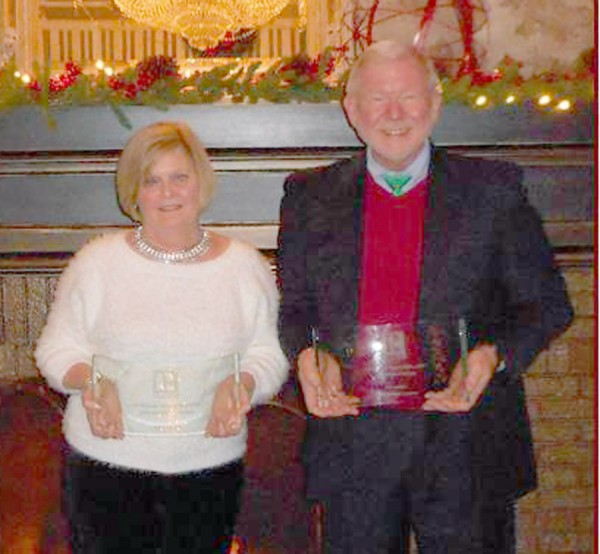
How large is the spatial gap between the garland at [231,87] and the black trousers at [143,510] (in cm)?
116

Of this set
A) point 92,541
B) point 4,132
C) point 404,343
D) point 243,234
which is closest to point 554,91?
point 243,234

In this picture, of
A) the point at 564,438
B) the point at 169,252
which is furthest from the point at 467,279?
the point at 564,438

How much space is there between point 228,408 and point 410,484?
38 centimetres

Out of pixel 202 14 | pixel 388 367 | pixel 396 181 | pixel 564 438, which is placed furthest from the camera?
pixel 202 14

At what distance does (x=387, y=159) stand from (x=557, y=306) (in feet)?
1.40

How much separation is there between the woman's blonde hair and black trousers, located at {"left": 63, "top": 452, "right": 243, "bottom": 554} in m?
0.55

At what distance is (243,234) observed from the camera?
9.16ft

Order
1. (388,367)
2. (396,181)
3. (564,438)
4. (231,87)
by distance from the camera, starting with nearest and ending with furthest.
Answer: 1. (388,367)
2. (396,181)
3. (231,87)
4. (564,438)

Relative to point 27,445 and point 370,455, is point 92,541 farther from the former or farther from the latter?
point 27,445

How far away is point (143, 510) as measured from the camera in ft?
6.19

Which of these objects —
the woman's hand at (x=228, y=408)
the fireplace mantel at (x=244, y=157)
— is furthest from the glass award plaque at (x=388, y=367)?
the fireplace mantel at (x=244, y=157)

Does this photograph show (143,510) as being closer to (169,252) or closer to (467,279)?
(169,252)

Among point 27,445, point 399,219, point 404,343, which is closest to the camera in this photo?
point 404,343

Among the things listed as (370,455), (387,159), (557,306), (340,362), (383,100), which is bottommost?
(370,455)
